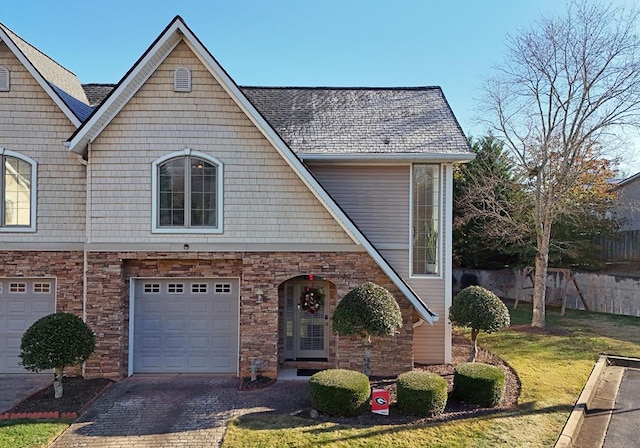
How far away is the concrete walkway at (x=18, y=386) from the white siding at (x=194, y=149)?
3508mm

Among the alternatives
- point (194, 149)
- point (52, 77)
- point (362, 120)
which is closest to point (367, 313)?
point (194, 149)

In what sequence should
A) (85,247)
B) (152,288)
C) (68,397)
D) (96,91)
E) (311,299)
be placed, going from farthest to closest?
(96,91) < (311,299) < (152,288) < (85,247) < (68,397)

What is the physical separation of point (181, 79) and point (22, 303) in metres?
6.70

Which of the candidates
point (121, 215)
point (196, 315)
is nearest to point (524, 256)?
point (196, 315)

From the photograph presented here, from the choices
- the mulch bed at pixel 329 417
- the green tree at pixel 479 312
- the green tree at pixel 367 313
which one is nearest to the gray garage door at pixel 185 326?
the mulch bed at pixel 329 417

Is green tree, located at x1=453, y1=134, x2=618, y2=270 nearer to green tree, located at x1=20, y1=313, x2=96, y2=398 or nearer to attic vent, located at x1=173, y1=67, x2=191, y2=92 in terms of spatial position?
attic vent, located at x1=173, y1=67, x2=191, y2=92

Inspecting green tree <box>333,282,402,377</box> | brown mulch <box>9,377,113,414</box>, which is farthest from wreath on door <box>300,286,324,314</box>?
brown mulch <box>9,377,113,414</box>

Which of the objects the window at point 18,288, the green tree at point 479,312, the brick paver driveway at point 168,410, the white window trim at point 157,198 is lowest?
the brick paver driveway at point 168,410

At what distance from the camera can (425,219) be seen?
10938mm

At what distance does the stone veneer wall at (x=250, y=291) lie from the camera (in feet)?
31.0

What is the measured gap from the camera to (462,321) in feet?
31.9

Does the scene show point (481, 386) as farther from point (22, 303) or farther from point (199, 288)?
point (22, 303)

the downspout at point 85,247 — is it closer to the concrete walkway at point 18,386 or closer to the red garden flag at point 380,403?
the concrete walkway at point 18,386

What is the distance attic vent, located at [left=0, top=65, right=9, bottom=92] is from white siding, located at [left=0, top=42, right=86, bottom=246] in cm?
10
